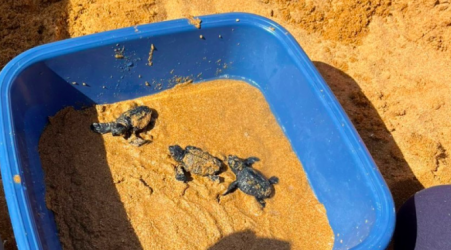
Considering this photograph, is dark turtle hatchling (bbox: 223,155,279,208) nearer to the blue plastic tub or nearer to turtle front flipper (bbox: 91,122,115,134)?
the blue plastic tub

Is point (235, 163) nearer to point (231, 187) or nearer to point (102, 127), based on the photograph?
point (231, 187)

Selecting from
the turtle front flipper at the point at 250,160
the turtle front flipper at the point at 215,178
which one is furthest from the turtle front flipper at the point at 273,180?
the turtle front flipper at the point at 215,178

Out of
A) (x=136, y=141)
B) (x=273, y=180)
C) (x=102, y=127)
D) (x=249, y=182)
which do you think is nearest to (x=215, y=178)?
(x=249, y=182)

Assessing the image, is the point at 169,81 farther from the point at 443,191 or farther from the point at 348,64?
the point at 443,191

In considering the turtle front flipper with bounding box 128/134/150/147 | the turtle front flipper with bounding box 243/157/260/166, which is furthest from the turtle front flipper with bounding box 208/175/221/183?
the turtle front flipper with bounding box 128/134/150/147

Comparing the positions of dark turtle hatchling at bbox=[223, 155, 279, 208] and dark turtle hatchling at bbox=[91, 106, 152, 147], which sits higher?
dark turtle hatchling at bbox=[91, 106, 152, 147]

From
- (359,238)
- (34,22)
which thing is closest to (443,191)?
(359,238)

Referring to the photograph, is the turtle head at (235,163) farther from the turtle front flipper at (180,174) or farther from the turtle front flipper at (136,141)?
the turtle front flipper at (136,141)
